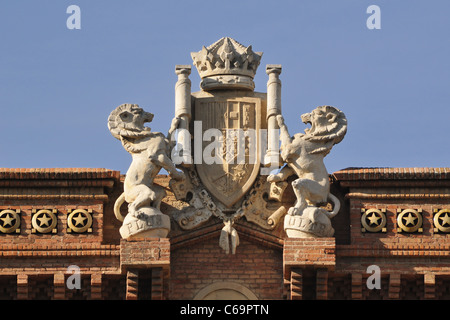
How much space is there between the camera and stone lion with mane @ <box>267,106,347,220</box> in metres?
64.7

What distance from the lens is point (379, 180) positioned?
214ft

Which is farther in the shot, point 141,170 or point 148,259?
point 141,170

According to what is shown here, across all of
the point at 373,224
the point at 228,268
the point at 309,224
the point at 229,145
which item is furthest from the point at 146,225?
the point at 373,224

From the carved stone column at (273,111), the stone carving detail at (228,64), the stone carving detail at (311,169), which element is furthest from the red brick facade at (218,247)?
the stone carving detail at (228,64)

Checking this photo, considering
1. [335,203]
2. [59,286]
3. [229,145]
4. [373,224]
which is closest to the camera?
[59,286]

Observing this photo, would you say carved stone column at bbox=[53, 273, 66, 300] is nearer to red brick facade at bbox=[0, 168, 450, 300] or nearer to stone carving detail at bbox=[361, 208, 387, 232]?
red brick facade at bbox=[0, 168, 450, 300]

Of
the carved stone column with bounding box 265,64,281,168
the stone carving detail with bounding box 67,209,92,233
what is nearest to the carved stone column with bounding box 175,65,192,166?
the carved stone column with bounding box 265,64,281,168

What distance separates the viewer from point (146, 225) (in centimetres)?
6431

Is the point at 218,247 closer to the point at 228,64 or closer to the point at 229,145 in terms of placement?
the point at 229,145

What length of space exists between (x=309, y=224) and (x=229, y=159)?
2221 mm

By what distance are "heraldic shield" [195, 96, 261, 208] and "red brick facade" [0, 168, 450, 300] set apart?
2.33 feet

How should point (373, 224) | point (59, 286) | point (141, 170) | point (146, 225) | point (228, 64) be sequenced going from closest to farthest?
point (146, 225) < point (59, 286) < point (141, 170) < point (373, 224) < point (228, 64)

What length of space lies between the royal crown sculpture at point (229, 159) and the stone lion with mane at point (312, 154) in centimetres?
2
